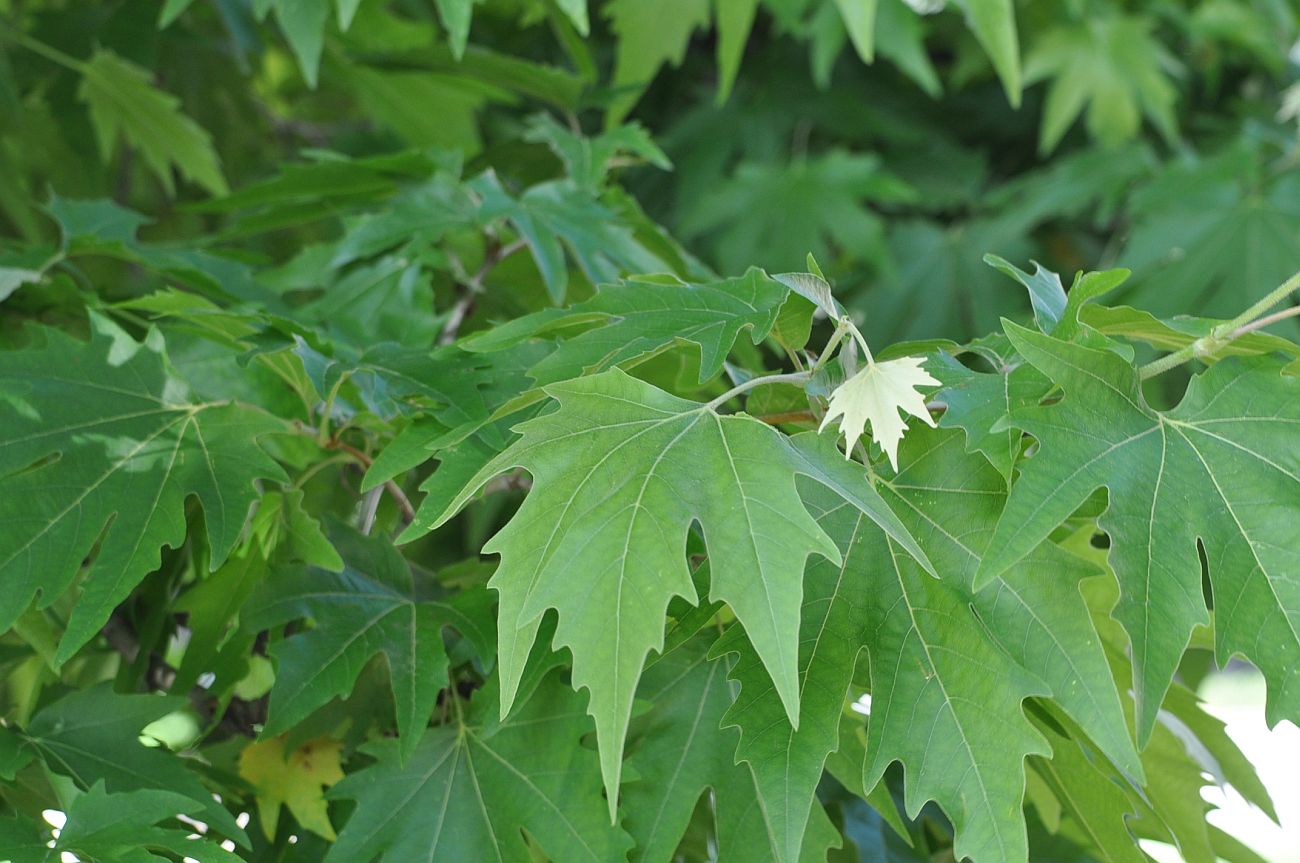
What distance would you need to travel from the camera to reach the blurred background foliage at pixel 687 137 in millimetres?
968

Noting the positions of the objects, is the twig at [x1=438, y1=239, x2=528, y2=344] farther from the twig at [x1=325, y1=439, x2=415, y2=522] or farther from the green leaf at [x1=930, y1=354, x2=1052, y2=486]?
the green leaf at [x1=930, y1=354, x2=1052, y2=486]

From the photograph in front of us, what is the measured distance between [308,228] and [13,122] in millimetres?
326

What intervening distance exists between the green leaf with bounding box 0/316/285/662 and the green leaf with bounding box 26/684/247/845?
0.06 meters

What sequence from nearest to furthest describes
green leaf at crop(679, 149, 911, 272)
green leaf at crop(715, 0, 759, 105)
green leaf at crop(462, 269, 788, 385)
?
1. green leaf at crop(462, 269, 788, 385)
2. green leaf at crop(715, 0, 759, 105)
3. green leaf at crop(679, 149, 911, 272)

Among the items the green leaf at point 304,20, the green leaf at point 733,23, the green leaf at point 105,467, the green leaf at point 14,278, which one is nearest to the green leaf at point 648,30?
the green leaf at point 733,23

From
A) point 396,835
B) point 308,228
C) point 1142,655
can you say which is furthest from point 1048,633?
point 308,228

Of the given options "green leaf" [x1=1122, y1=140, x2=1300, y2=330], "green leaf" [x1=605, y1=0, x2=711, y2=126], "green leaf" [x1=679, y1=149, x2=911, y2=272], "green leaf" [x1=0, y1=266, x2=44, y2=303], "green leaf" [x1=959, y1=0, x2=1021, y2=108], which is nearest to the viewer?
"green leaf" [x1=0, y1=266, x2=44, y2=303]

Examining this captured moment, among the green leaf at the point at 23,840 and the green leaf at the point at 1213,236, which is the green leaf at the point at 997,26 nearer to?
the green leaf at the point at 1213,236

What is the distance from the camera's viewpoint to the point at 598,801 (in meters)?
0.59

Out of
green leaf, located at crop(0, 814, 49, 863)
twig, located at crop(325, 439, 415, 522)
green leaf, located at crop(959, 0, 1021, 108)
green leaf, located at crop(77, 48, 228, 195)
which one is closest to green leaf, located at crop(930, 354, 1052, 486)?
twig, located at crop(325, 439, 415, 522)

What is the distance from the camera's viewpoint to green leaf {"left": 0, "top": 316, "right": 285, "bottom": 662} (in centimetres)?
58

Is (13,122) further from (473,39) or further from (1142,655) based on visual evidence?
(1142,655)

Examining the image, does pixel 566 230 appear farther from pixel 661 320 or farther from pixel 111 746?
pixel 111 746

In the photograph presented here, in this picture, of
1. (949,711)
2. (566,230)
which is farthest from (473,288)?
(949,711)
